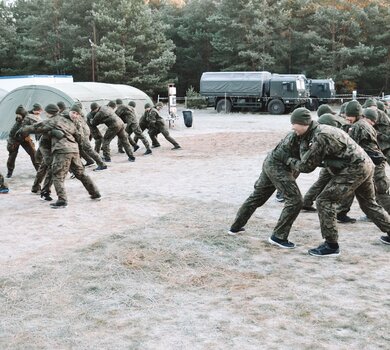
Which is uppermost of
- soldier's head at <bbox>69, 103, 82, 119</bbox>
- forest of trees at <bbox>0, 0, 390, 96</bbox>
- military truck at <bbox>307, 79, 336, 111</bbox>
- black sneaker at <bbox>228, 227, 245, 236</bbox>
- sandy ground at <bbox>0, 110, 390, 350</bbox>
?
forest of trees at <bbox>0, 0, 390, 96</bbox>

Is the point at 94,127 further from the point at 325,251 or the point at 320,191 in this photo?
the point at 325,251

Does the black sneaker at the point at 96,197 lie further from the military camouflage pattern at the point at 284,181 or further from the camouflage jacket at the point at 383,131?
the camouflage jacket at the point at 383,131

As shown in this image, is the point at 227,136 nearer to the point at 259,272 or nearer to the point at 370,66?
the point at 259,272

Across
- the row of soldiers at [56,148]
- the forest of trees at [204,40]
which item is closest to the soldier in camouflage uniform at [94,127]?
the row of soldiers at [56,148]

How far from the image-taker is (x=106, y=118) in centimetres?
1322

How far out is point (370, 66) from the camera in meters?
41.8

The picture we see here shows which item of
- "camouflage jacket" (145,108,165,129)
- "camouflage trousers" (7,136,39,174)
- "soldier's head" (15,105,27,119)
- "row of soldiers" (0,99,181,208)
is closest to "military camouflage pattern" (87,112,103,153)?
"row of soldiers" (0,99,181,208)

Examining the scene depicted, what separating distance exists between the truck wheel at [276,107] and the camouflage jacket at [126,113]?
59.9ft

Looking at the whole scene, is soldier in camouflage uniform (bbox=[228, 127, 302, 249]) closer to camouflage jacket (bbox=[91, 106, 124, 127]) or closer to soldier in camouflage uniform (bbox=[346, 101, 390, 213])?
soldier in camouflage uniform (bbox=[346, 101, 390, 213])

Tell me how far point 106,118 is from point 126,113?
5.19 feet

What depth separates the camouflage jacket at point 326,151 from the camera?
5582 millimetres

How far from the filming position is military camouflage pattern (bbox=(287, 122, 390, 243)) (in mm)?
5602

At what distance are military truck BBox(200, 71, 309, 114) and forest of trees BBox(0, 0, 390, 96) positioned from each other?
28.8 feet

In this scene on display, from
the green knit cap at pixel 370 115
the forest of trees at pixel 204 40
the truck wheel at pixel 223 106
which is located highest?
the forest of trees at pixel 204 40
